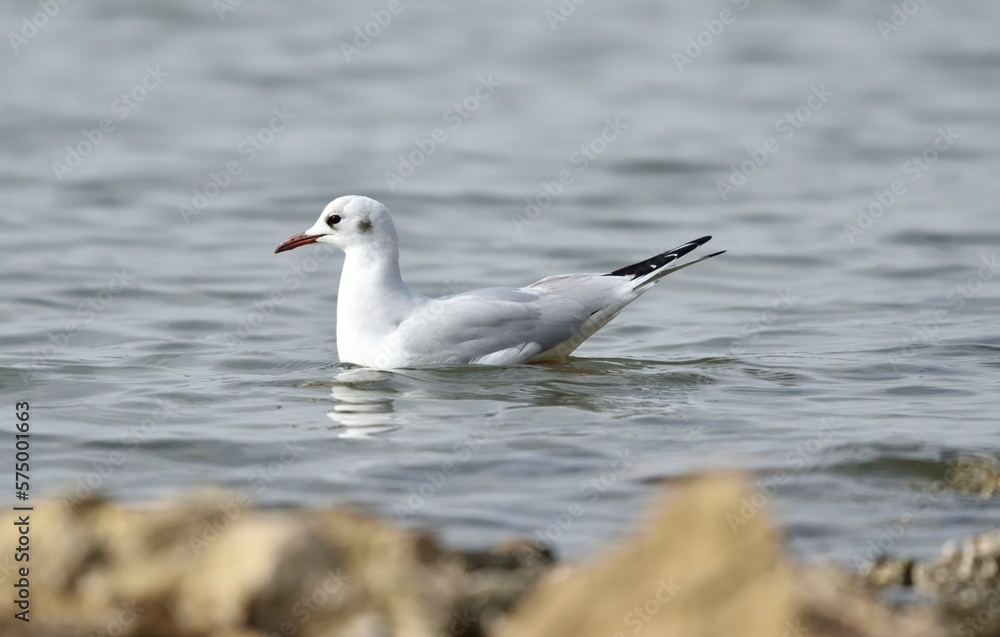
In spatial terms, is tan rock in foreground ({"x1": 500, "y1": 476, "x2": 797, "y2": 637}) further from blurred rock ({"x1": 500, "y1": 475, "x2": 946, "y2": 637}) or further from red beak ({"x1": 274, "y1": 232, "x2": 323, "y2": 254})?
red beak ({"x1": 274, "y1": 232, "x2": 323, "y2": 254})

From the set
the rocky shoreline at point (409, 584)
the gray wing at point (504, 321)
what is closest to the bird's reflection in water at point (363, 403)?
the gray wing at point (504, 321)

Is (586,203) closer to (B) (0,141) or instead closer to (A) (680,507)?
(B) (0,141)

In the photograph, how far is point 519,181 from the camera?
1398cm

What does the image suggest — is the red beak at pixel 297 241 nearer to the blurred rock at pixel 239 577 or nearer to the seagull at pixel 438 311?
the seagull at pixel 438 311

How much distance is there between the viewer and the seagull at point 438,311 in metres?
7.89

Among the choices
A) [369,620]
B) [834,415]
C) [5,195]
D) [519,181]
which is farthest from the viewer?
[519,181]

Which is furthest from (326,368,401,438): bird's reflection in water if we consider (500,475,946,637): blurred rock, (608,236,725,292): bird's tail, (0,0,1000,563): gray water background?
(500,475,946,637): blurred rock

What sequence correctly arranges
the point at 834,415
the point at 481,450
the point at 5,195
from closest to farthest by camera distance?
the point at 481,450, the point at 834,415, the point at 5,195

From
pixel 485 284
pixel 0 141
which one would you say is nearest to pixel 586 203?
pixel 485 284

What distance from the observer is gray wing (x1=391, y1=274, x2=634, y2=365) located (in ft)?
25.8

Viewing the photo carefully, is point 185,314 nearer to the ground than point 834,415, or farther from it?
farther from it

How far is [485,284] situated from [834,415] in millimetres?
4040

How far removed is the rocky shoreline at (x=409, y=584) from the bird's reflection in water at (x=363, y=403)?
2.42m

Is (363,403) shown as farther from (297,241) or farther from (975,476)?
(975,476)
